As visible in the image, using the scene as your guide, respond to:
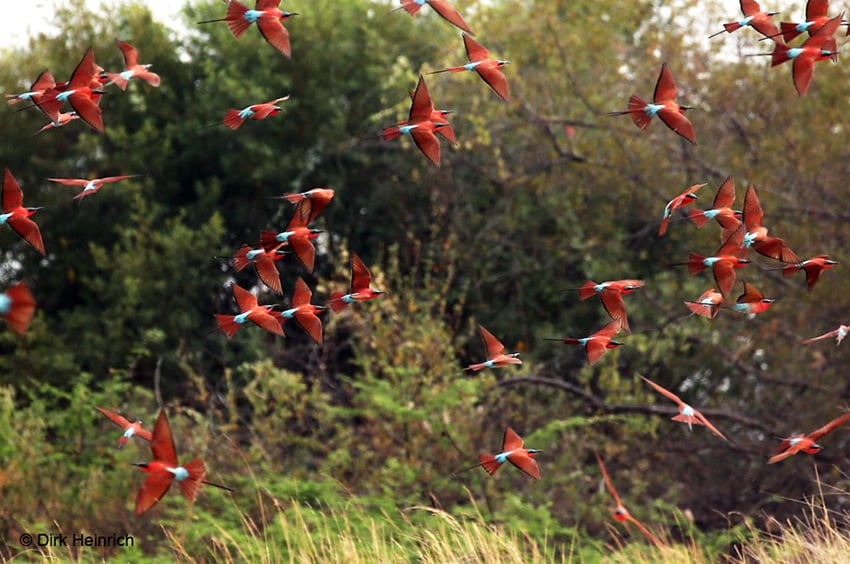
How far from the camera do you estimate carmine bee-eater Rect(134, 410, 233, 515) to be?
3.44 metres

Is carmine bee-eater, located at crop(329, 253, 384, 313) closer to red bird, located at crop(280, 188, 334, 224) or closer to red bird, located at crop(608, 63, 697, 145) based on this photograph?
red bird, located at crop(280, 188, 334, 224)

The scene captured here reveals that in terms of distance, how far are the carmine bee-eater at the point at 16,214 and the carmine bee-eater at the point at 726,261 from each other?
2.29 m

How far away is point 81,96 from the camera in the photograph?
13.3 feet

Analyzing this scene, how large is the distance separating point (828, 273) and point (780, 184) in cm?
101

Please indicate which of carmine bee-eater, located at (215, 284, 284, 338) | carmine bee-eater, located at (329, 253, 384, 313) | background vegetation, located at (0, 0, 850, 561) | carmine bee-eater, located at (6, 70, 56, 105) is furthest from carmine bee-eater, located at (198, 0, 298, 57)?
background vegetation, located at (0, 0, 850, 561)

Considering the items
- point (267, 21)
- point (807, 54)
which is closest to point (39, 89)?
point (267, 21)

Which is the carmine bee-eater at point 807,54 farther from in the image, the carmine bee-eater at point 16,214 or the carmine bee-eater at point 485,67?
the carmine bee-eater at point 16,214

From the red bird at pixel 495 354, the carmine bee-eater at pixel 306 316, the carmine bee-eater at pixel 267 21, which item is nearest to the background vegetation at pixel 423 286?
the red bird at pixel 495 354

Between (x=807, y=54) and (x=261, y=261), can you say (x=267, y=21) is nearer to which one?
(x=261, y=261)

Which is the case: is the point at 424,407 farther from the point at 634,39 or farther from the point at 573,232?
the point at 634,39

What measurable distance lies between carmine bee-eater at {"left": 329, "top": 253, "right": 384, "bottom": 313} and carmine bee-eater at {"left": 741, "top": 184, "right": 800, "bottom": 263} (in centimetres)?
138

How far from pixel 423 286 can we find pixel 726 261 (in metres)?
8.80

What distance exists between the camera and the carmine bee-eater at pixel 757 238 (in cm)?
429

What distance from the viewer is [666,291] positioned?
36.3 ft
